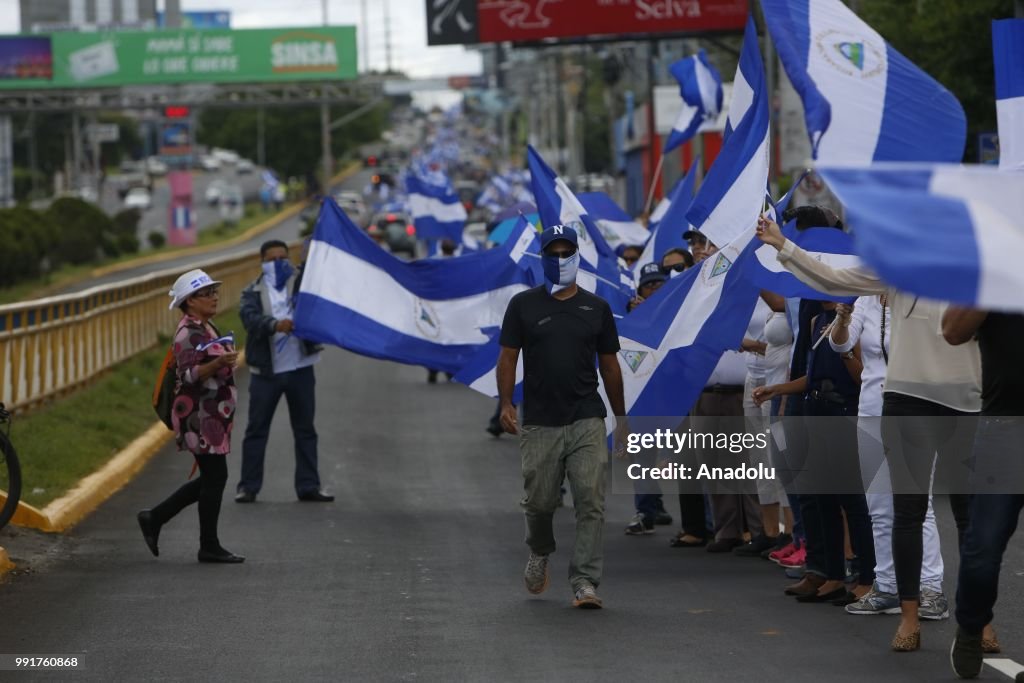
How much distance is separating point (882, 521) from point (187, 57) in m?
71.3

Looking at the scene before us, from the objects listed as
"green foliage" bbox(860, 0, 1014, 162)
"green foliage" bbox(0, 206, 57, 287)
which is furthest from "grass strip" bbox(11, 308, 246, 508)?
"green foliage" bbox(0, 206, 57, 287)

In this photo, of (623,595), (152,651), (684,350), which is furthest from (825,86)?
(152,651)

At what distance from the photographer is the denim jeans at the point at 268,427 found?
1387 centimetres

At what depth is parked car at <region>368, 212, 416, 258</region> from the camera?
5991cm

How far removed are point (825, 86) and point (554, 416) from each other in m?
2.36

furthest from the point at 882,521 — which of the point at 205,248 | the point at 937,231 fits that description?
the point at 205,248

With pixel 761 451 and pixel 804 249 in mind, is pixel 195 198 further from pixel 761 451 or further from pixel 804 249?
pixel 804 249

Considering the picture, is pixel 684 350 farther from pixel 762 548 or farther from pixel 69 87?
pixel 69 87

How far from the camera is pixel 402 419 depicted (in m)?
20.0

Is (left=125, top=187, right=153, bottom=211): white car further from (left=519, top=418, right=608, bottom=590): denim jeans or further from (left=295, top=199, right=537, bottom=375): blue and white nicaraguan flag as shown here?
(left=519, top=418, right=608, bottom=590): denim jeans

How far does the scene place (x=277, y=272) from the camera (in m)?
13.7

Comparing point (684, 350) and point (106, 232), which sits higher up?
point (684, 350)

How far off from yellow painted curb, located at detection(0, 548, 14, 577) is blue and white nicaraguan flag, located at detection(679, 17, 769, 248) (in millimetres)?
4438

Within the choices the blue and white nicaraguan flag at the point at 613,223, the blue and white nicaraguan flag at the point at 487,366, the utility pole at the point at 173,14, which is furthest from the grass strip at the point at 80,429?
the utility pole at the point at 173,14
